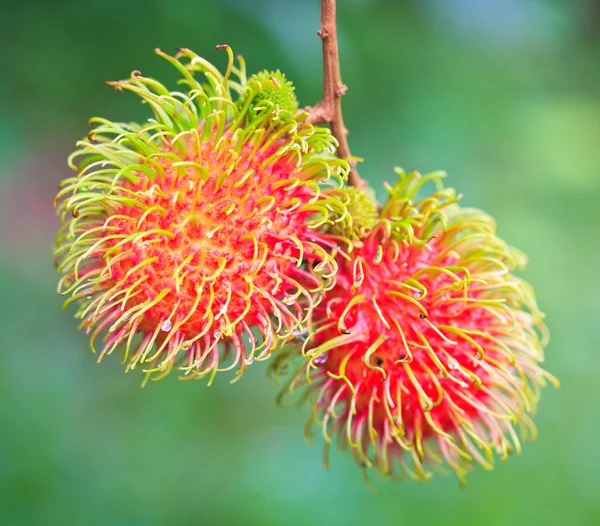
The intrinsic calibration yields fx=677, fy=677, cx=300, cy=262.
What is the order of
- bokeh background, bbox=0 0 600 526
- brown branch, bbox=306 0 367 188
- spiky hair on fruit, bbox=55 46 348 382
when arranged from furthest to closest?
bokeh background, bbox=0 0 600 526, brown branch, bbox=306 0 367 188, spiky hair on fruit, bbox=55 46 348 382

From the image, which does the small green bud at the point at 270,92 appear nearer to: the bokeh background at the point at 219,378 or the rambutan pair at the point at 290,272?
the rambutan pair at the point at 290,272

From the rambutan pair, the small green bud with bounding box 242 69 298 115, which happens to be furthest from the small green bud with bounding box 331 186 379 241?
the small green bud with bounding box 242 69 298 115

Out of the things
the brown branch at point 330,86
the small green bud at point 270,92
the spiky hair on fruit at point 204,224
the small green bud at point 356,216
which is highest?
the brown branch at point 330,86

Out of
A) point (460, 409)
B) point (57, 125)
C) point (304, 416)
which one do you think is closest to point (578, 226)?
point (304, 416)

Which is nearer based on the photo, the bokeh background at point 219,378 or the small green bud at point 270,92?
the small green bud at point 270,92

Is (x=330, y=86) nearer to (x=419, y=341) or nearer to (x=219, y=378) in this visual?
(x=419, y=341)

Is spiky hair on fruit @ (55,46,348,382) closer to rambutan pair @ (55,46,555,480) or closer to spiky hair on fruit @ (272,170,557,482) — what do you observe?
rambutan pair @ (55,46,555,480)

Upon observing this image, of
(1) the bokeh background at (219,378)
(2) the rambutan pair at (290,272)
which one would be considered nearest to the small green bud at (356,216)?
(2) the rambutan pair at (290,272)
